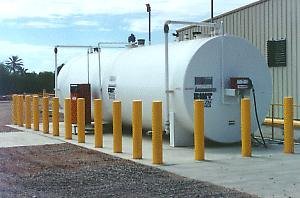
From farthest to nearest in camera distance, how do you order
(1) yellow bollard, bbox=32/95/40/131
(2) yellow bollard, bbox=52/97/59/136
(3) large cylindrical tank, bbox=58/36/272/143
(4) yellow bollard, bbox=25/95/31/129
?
(4) yellow bollard, bbox=25/95/31/129 → (1) yellow bollard, bbox=32/95/40/131 → (2) yellow bollard, bbox=52/97/59/136 → (3) large cylindrical tank, bbox=58/36/272/143

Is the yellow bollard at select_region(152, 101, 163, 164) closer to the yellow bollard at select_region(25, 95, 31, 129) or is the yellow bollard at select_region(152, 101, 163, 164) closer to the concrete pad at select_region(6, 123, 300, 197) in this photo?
the concrete pad at select_region(6, 123, 300, 197)

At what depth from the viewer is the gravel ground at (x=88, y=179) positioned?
8.12 metres

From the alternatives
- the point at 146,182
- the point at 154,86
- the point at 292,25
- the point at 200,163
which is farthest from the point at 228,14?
the point at 146,182

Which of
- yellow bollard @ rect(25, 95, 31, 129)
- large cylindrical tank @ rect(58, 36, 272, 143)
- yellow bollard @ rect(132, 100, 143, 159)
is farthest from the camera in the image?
yellow bollard @ rect(25, 95, 31, 129)

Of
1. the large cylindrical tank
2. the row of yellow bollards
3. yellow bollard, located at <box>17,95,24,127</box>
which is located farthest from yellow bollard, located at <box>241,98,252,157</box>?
yellow bollard, located at <box>17,95,24,127</box>

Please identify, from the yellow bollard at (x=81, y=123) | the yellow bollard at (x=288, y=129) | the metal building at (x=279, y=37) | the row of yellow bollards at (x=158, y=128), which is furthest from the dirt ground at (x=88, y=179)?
the metal building at (x=279, y=37)

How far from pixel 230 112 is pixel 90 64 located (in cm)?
682

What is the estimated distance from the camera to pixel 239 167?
1024cm

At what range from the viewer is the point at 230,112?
13.4 metres

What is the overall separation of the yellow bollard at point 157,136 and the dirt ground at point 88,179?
1.36 ft

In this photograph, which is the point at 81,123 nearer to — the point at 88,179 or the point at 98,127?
the point at 98,127

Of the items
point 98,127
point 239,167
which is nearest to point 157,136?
point 239,167

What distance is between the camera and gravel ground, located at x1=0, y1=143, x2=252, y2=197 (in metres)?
8.12

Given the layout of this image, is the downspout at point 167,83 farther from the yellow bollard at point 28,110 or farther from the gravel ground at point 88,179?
the yellow bollard at point 28,110
